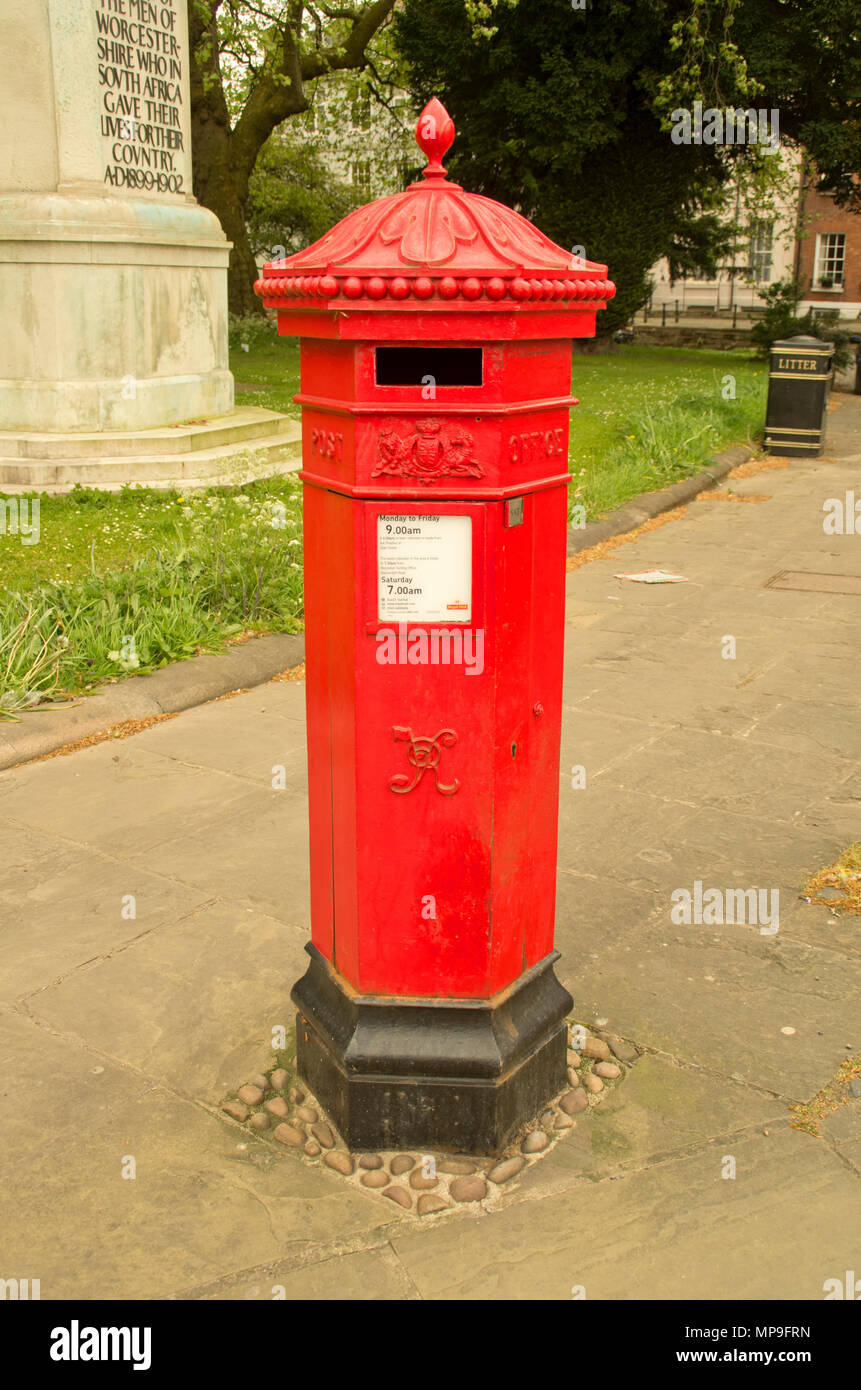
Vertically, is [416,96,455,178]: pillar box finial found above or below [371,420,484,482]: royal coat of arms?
above

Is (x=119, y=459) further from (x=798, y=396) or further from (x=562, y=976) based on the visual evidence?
(x=798, y=396)

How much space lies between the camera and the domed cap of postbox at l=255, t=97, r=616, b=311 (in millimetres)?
→ 2457

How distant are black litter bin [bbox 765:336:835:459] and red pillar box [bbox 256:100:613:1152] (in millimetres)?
12281

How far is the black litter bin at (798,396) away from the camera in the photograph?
1420 cm

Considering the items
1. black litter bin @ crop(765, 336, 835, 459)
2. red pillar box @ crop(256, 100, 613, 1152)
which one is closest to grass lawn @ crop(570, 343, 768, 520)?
black litter bin @ crop(765, 336, 835, 459)

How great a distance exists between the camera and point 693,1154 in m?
2.93

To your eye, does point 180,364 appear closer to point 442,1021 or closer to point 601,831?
point 601,831

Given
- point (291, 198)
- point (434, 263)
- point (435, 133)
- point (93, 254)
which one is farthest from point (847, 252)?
point (434, 263)

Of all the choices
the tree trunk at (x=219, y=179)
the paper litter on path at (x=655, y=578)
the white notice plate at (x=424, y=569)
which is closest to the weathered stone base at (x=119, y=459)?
the paper litter on path at (x=655, y=578)

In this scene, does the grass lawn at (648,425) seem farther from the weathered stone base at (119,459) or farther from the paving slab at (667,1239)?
the paving slab at (667,1239)

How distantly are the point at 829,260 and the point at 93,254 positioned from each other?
42320 mm

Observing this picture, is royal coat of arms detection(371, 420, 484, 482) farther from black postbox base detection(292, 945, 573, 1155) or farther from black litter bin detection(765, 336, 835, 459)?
black litter bin detection(765, 336, 835, 459)

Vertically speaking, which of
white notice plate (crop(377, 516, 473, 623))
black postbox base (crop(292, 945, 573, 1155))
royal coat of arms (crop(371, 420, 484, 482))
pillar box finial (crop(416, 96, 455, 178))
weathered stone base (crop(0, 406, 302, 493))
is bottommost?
black postbox base (crop(292, 945, 573, 1155))
